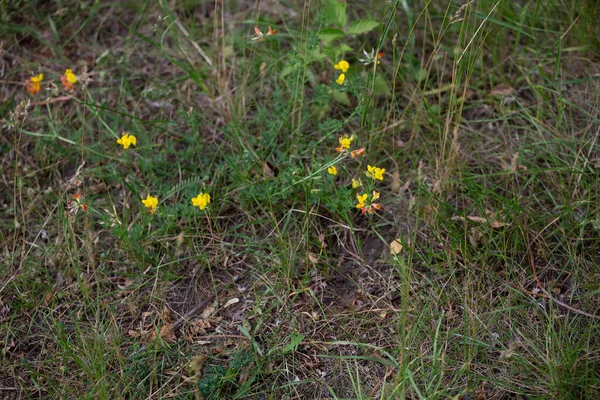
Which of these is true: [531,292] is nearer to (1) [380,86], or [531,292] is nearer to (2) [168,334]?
(1) [380,86]

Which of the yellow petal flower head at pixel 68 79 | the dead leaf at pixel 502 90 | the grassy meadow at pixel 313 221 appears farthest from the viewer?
the dead leaf at pixel 502 90

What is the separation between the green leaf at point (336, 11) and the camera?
2705mm

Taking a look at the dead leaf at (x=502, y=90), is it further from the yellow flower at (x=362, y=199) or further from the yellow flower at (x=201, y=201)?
the yellow flower at (x=201, y=201)

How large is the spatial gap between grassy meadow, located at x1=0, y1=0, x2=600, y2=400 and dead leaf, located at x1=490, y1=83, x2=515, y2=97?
1 centimetres

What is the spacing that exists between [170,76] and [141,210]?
926 millimetres

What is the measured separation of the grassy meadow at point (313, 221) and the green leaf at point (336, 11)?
0.01 metres

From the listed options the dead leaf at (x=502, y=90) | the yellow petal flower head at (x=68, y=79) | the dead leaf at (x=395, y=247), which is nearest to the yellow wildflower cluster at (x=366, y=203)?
the dead leaf at (x=395, y=247)

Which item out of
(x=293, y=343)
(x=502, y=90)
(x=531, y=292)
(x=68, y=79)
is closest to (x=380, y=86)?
(x=502, y=90)

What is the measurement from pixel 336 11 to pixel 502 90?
Result: 902 mm

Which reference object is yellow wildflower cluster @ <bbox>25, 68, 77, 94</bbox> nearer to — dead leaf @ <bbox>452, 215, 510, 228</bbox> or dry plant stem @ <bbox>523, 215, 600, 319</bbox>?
dead leaf @ <bbox>452, 215, 510, 228</bbox>

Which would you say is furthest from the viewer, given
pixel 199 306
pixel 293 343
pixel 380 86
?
pixel 380 86

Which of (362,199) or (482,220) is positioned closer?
(362,199)

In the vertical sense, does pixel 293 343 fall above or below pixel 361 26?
below

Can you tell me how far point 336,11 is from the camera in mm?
2721
